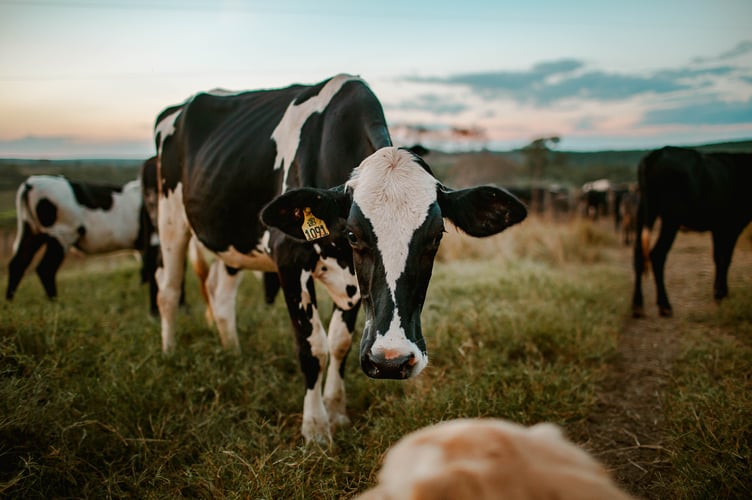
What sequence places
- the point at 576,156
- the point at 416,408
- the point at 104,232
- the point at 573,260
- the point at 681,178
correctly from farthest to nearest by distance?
1. the point at 576,156
2. the point at 573,260
3. the point at 104,232
4. the point at 681,178
5. the point at 416,408

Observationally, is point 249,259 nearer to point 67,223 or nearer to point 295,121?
point 295,121

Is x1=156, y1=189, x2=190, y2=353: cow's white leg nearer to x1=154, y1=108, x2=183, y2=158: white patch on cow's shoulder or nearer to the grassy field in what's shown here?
the grassy field

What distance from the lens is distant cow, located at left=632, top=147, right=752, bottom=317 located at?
18.2 feet

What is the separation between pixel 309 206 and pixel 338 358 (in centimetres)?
124

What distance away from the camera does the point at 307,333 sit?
10.4 feet

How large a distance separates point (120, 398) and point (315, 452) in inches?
51.2

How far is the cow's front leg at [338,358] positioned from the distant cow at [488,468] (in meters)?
2.39

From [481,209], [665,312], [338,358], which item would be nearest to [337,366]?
[338,358]

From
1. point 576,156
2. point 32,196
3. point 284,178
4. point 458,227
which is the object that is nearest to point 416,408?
point 458,227

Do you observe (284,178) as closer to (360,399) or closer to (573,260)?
(360,399)

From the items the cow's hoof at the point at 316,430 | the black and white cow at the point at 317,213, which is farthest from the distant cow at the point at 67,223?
the cow's hoof at the point at 316,430

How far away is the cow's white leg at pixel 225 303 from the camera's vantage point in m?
4.44

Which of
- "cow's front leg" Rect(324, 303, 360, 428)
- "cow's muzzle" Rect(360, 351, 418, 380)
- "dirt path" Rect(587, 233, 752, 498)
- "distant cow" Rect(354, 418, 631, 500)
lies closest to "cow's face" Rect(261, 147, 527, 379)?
"cow's muzzle" Rect(360, 351, 418, 380)

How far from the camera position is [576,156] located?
65625mm
